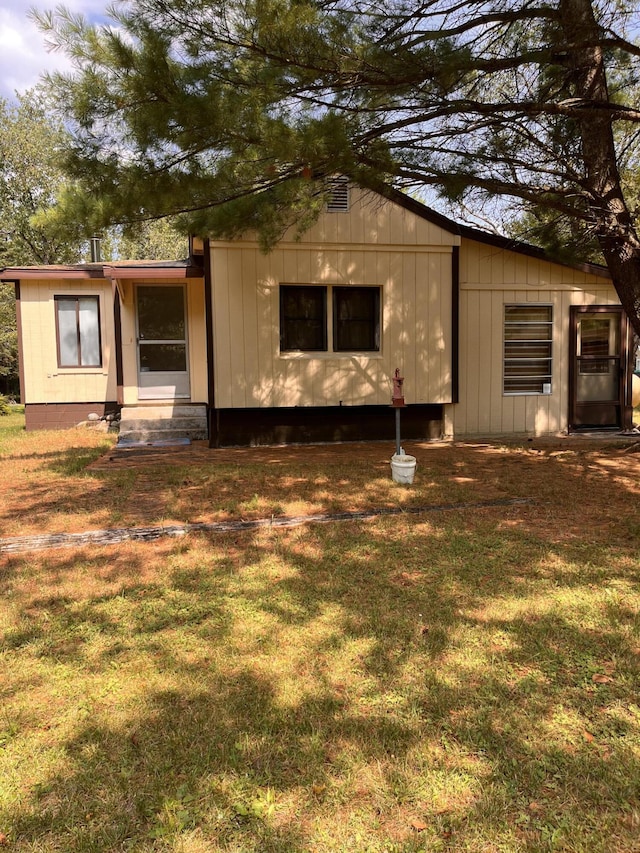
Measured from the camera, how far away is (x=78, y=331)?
1095 centimetres

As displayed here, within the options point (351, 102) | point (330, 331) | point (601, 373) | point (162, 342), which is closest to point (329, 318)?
point (330, 331)

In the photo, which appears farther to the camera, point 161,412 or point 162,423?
point 161,412

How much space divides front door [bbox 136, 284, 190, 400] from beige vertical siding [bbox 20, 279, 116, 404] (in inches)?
58.6

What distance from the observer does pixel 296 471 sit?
21.2 feet

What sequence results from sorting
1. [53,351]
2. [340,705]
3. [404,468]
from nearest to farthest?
[340,705] < [404,468] < [53,351]

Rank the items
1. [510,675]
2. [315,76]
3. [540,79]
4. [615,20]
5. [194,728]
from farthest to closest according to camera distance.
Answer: [540,79] < [615,20] < [315,76] < [510,675] < [194,728]

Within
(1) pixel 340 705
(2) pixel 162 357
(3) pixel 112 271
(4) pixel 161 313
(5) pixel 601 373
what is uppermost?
(3) pixel 112 271

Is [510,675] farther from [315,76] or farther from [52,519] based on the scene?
[315,76]

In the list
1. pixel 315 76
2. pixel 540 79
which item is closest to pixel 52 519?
pixel 315 76

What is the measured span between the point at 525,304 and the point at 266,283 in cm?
427

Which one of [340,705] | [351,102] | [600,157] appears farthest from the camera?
[600,157]

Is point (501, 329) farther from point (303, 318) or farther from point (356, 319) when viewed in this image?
point (303, 318)

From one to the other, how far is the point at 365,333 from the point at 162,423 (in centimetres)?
364

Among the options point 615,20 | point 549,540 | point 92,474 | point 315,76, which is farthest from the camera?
point 92,474
